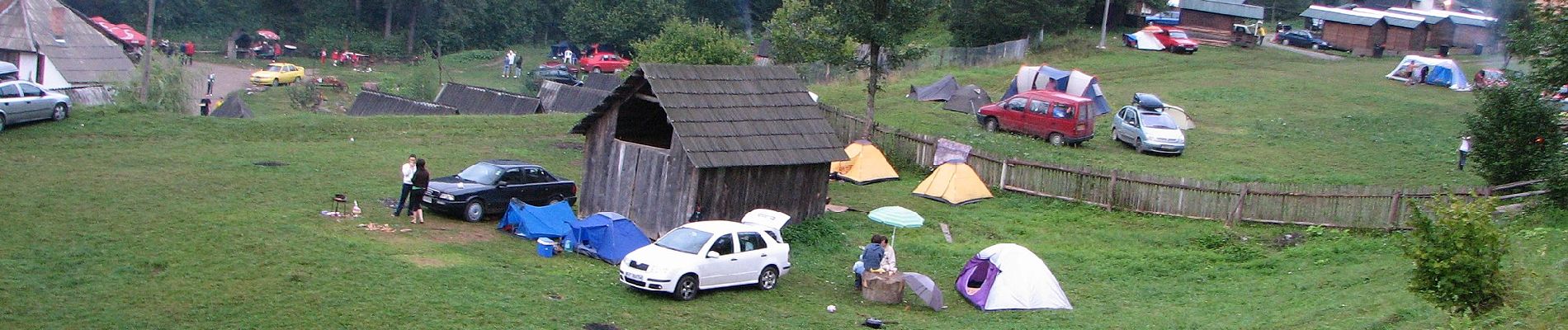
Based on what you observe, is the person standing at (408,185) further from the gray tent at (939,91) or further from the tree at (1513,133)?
the gray tent at (939,91)

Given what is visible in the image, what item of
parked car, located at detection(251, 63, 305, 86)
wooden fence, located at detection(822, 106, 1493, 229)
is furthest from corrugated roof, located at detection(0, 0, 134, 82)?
wooden fence, located at detection(822, 106, 1493, 229)

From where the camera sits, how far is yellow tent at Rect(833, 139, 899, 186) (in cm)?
3091

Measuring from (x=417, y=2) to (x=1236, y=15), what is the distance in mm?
49689

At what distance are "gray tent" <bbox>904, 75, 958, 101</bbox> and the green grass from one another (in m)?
0.52

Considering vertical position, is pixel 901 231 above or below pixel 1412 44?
below

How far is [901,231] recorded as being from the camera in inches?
974

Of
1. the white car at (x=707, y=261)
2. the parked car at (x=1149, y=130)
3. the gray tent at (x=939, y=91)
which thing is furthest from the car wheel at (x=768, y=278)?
the gray tent at (x=939, y=91)

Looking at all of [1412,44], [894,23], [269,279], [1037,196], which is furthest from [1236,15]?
[269,279]

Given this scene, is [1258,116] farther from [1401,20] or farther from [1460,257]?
[1460,257]

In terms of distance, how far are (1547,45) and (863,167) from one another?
15.3 m

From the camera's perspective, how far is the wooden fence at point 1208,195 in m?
23.2

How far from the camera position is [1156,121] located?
1355 inches

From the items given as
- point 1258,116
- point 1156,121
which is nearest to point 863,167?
point 1156,121

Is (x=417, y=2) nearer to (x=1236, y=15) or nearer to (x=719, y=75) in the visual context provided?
(x=1236, y=15)
